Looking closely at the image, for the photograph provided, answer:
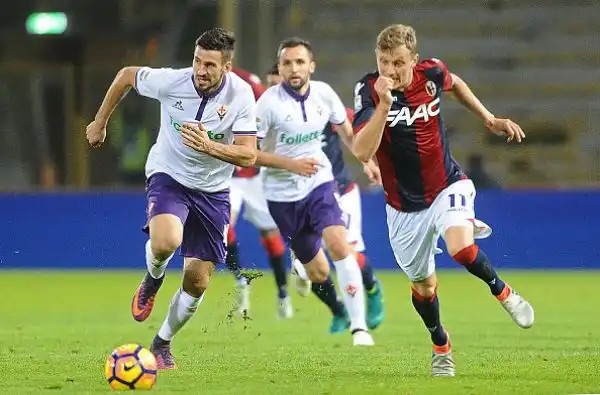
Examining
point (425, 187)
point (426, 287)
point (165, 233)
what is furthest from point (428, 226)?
point (165, 233)

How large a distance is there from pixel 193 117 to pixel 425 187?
1.53 metres

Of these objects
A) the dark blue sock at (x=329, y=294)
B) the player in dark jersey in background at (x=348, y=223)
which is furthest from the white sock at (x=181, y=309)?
the player in dark jersey in background at (x=348, y=223)

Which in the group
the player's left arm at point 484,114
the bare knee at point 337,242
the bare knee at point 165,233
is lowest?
the bare knee at point 337,242

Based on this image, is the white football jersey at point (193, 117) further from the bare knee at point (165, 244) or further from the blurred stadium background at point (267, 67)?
the blurred stadium background at point (267, 67)

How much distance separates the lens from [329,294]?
11594 mm

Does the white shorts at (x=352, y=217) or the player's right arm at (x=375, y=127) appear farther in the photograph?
the white shorts at (x=352, y=217)

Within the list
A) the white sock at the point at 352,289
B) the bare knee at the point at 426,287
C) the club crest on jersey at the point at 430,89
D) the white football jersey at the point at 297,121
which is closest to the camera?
the bare knee at the point at 426,287

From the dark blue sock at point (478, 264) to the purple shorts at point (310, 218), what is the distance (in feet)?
9.78

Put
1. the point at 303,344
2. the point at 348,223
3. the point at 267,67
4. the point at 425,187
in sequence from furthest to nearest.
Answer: the point at 267,67
the point at 348,223
the point at 303,344
the point at 425,187

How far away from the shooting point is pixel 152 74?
8.73m

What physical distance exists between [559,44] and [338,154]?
10.7 metres

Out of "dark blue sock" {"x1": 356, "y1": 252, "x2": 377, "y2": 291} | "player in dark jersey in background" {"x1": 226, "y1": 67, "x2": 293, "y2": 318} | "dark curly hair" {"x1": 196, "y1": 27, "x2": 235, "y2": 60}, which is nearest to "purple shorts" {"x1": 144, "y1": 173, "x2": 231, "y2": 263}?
"dark curly hair" {"x1": 196, "y1": 27, "x2": 235, "y2": 60}

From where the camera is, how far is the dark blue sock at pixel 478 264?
321 inches

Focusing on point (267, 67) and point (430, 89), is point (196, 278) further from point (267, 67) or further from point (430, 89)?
point (267, 67)
